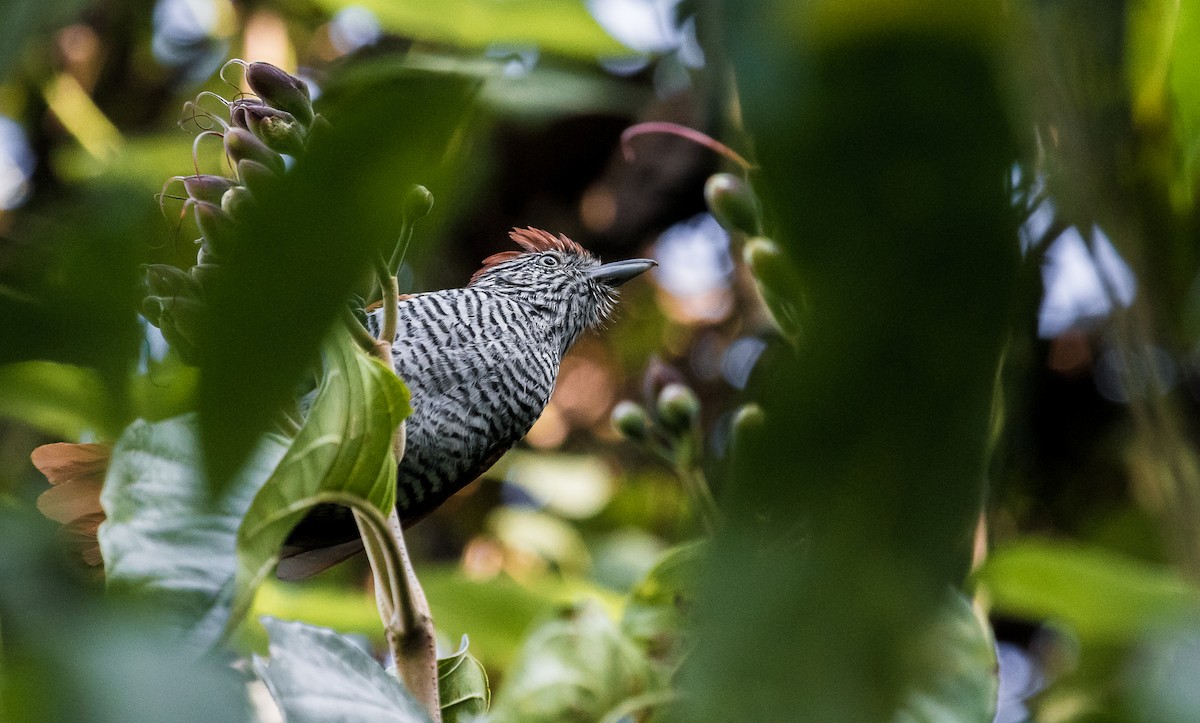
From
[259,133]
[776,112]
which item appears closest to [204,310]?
[776,112]

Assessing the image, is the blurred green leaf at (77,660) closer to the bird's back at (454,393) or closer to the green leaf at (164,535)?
the green leaf at (164,535)

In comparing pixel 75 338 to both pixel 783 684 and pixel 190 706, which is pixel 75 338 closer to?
pixel 190 706

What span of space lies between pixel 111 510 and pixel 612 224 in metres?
2.59

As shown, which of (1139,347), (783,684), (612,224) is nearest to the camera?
(783,684)

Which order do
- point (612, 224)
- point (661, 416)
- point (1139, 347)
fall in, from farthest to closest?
point (612, 224) → point (661, 416) → point (1139, 347)

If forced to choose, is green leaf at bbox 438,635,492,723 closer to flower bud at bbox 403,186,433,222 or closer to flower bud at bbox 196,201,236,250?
flower bud at bbox 196,201,236,250

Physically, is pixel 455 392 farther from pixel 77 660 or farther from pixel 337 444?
pixel 77 660

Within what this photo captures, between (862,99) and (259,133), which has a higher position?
(862,99)

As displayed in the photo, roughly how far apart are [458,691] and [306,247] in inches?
33.1

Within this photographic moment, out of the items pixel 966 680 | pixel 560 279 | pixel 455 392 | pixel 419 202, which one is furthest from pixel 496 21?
pixel 419 202

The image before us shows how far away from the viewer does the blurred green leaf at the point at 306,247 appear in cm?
32

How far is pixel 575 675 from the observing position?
1.22 m

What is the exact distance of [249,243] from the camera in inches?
12.8

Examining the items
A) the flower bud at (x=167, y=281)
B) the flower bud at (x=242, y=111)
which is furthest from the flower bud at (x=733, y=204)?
the flower bud at (x=167, y=281)
